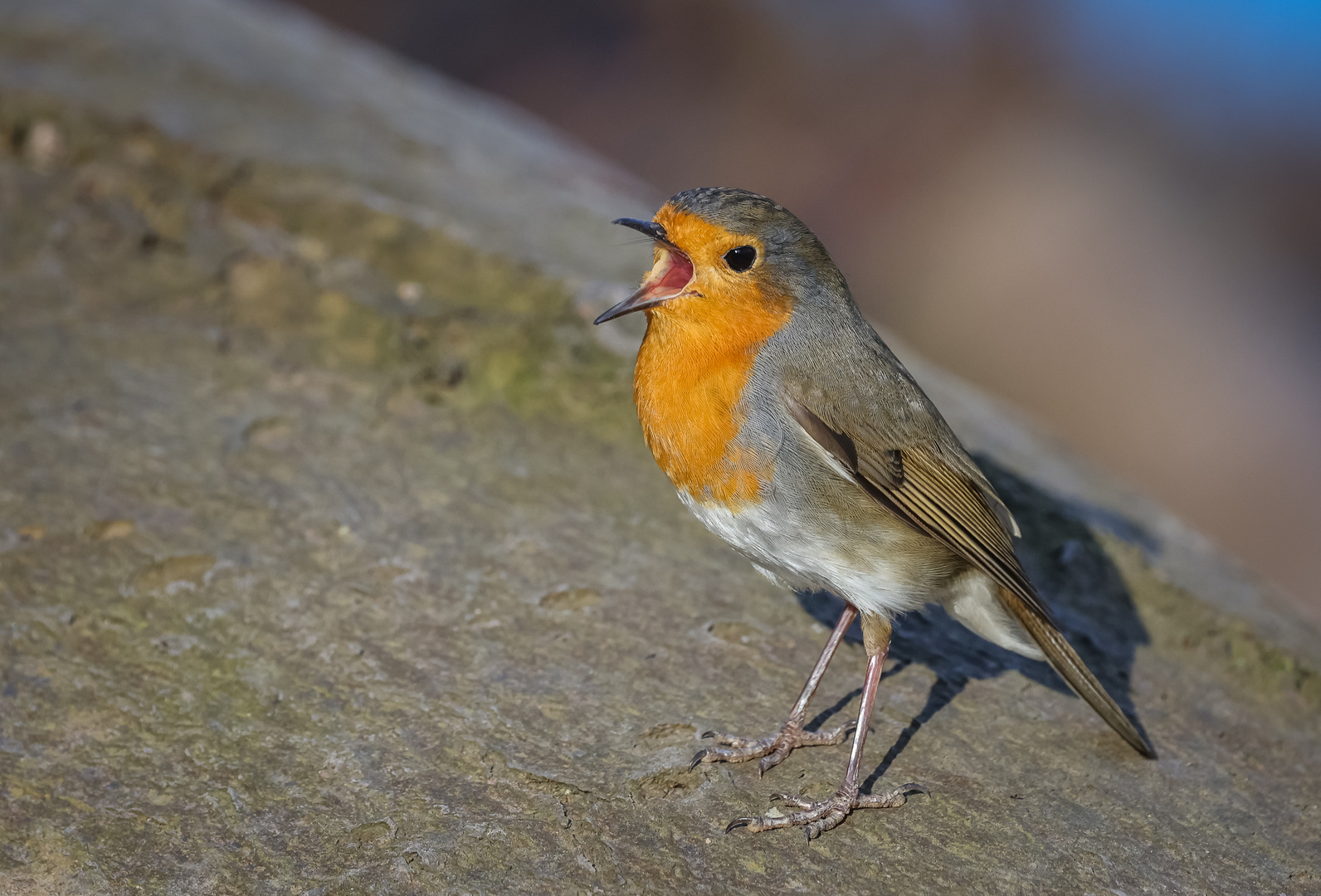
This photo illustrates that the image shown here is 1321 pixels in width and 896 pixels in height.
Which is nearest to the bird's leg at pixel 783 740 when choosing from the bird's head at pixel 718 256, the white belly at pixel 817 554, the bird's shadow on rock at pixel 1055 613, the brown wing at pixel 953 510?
the bird's shadow on rock at pixel 1055 613

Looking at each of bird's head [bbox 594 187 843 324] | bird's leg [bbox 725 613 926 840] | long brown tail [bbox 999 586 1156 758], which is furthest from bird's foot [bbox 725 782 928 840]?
bird's head [bbox 594 187 843 324]

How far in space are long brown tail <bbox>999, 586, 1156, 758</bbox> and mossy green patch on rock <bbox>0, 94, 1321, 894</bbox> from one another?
18cm

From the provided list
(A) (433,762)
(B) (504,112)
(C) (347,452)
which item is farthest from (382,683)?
(B) (504,112)

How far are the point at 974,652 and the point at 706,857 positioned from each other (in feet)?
4.60

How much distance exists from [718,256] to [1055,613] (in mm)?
1833

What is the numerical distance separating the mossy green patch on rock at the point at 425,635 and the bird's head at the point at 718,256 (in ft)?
3.58

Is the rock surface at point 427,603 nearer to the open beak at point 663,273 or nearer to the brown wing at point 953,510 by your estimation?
the brown wing at point 953,510

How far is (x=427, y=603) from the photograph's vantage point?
11.3 ft

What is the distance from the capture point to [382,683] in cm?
305

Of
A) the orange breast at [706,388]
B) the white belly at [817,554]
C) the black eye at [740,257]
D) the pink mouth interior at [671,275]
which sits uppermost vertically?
the black eye at [740,257]

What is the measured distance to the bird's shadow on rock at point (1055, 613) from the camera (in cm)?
343

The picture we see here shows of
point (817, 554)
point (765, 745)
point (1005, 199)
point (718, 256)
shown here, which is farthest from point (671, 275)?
point (1005, 199)

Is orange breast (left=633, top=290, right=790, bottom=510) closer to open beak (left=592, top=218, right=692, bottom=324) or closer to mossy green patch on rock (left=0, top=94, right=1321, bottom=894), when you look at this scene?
open beak (left=592, top=218, right=692, bottom=324)

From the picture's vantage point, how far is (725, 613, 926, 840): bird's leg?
2664 mm
